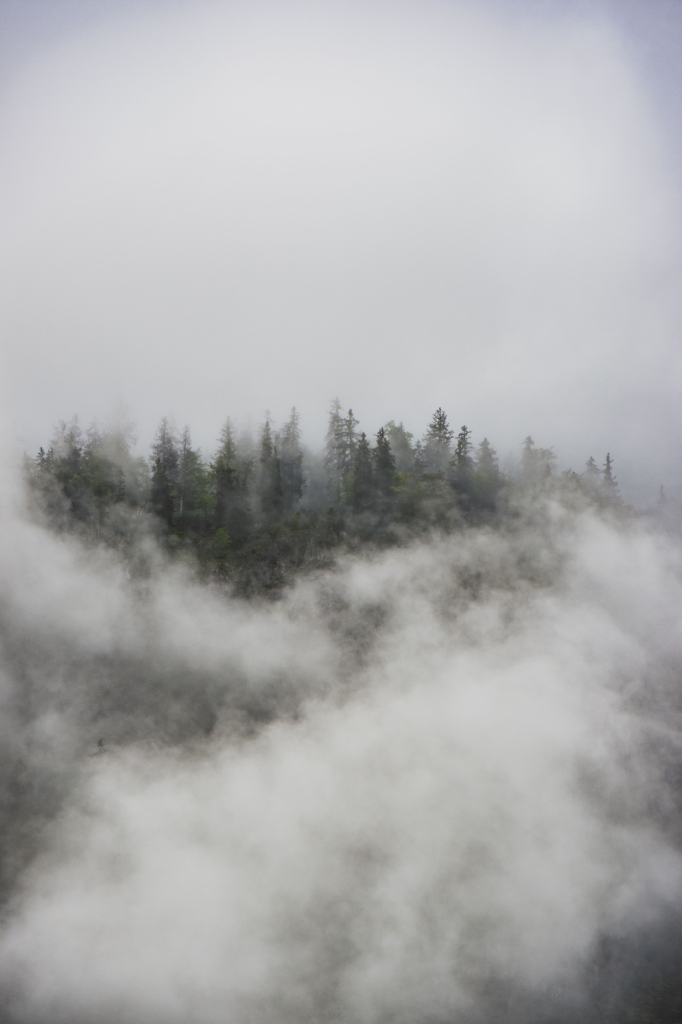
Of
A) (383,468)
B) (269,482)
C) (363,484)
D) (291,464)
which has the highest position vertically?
(291,464)

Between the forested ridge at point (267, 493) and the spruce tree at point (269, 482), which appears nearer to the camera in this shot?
the forested ridge at point (267, 493)

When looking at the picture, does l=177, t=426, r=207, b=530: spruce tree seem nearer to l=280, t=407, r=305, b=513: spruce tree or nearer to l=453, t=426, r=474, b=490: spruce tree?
l=280, t=407, r=305, b=513: spruce tree

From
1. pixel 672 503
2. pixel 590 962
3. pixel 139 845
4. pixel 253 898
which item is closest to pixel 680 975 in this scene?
pixel 590 962

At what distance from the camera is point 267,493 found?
135ft

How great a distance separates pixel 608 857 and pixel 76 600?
27329 millimetres

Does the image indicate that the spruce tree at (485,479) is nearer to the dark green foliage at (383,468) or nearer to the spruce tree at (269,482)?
the dark green foliage at (383,468)

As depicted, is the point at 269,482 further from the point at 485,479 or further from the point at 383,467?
the point at 485,479

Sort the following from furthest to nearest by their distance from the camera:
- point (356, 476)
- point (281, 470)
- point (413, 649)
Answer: point (281, 470), point (356, 476), point (413, 649)

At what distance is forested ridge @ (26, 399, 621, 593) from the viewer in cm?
3334

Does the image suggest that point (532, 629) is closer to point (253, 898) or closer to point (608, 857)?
point (608, 857)

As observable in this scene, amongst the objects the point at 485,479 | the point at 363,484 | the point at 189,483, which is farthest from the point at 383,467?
the point at 189,483

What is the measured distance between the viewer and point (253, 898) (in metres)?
20.8

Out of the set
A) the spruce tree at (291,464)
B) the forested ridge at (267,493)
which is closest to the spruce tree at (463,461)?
the forested ridge at (267,493)

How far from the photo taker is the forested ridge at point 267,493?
33.3 m
